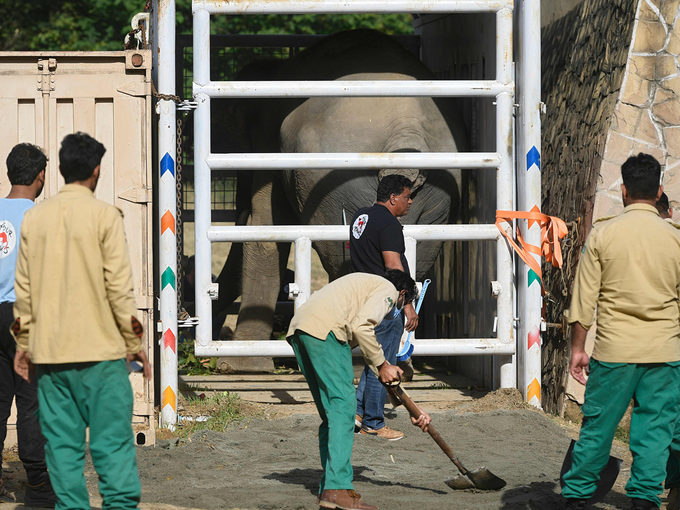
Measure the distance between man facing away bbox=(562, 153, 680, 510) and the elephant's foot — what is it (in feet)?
13.4

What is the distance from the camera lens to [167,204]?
227 inches

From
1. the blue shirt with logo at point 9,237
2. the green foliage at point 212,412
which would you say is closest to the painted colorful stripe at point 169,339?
the green foliage at point 212,412

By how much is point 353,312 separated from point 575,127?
3.20m

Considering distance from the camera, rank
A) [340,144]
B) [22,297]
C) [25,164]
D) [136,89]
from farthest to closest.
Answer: [340,144]
[136,89]
[25,164]
[22,297]

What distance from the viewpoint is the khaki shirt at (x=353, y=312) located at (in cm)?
397

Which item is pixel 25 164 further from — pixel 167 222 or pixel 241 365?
pixel 241 365

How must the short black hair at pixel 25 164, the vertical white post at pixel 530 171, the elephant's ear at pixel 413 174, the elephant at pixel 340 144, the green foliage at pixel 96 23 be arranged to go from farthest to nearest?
the green foliage at pixel 96 23 → the elephant at pixel 340 144 → the elephant's ear at pixel 413 174 → the vertical white post at pixel 530 171 → the short black hair at pixel 25 164

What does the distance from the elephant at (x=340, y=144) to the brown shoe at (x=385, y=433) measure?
160 cm

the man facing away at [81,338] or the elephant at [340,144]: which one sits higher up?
the elephant at [340,144]

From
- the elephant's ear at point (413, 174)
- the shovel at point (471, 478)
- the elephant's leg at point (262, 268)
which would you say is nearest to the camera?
the shovel at point (471, 478)

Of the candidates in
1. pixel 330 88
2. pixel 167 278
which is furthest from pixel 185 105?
pixel 167 278

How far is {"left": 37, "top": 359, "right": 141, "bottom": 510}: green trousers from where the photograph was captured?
3303mm

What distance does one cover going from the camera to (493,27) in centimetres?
664

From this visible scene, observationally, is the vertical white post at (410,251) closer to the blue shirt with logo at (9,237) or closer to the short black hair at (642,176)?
the short black hair at (642,176)
